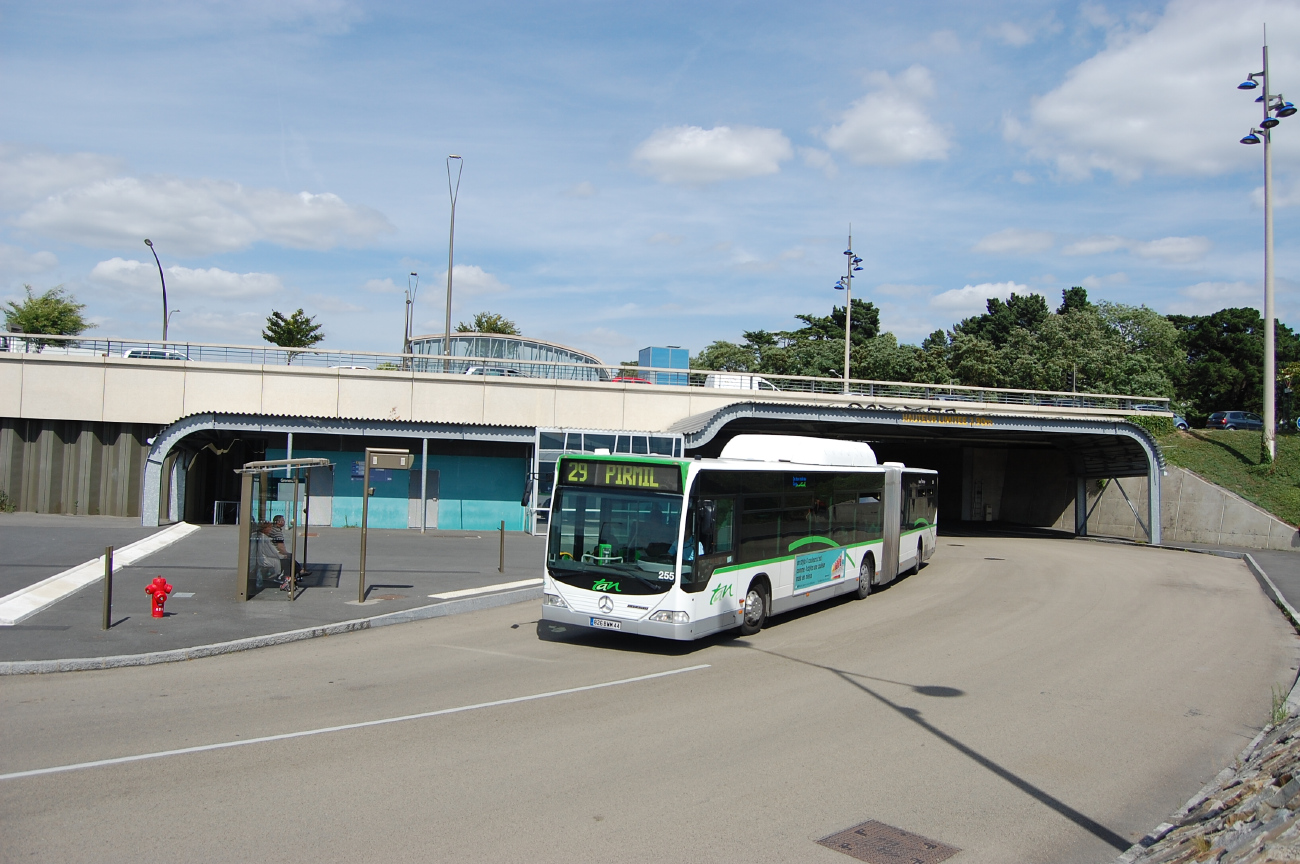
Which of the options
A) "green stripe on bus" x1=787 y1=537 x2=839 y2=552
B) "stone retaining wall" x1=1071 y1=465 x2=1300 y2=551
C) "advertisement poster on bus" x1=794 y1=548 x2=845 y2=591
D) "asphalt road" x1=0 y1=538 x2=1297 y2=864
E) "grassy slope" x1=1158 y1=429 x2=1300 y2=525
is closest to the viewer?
"asphalt road" x1=0 y1=538 x2=1297 y2=864

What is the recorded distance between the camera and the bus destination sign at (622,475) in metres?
12.2

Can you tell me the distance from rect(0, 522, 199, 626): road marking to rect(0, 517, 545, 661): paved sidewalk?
24 cm

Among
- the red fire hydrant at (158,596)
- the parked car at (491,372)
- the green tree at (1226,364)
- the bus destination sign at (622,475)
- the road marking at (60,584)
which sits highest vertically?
the green tree at (1226,364)

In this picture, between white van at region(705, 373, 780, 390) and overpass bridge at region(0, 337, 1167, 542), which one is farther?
white van at region(705, 373, 780, 390)

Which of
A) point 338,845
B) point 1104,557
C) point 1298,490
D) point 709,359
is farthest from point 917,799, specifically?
point 709,359

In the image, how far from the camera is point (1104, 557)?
95.2ft

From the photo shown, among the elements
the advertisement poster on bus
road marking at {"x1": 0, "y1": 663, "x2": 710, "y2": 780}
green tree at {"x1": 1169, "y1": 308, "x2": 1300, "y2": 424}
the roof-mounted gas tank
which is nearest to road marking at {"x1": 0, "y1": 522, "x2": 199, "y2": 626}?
road marking at {"x1": 0, "y1": 663, "x2": 710, "y2": 780}

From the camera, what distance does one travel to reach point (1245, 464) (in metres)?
38.3

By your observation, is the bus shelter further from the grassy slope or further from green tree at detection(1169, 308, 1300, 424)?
green tree at detection(1169, 308, 1300, 424)

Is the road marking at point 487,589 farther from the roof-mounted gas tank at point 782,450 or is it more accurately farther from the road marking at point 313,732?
the road marking at point 313,732

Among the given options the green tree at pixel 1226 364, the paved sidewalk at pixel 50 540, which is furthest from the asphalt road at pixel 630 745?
the green tree at pixel 1226 364

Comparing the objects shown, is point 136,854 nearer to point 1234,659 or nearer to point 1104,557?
point 1234,659

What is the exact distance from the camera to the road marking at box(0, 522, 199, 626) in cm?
1309

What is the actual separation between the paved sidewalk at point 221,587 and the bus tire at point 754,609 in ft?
18.6
